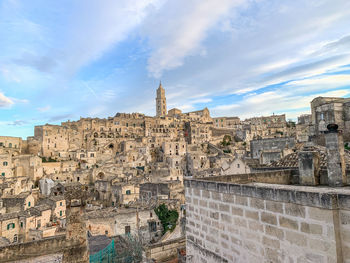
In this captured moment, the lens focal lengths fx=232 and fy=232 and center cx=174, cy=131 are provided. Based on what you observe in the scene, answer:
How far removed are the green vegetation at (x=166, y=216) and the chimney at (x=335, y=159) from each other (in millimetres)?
17138

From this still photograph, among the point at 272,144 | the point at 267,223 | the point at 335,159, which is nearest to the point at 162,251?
the point at 267,223

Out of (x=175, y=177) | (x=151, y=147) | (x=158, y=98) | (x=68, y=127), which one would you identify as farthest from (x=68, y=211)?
(x=158, y=98)

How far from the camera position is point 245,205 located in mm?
4941

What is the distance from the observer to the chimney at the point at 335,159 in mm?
5920

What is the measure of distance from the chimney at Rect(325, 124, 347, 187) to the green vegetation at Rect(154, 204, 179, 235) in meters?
17.1

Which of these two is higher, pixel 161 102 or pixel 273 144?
pixel 161 102

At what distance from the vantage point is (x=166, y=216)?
21.7 m

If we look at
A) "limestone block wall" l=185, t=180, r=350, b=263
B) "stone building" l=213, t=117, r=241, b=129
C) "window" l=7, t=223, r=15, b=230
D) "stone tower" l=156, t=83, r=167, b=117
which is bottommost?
"window" l=7, t=223, r=15, b=230

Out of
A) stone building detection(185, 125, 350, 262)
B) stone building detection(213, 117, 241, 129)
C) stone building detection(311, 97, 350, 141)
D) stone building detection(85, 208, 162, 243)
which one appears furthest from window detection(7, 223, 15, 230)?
stone building detection(213, 117, 241, 129)

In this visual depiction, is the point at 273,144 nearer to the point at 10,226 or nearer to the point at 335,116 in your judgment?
the point at 335,116

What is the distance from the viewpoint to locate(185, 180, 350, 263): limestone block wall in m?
3.42

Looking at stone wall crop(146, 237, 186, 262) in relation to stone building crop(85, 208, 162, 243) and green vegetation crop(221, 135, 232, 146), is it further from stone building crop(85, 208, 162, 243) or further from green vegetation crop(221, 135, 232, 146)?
green vegetation crop(221, 135, 232, 146)

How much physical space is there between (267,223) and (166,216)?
60.6ft

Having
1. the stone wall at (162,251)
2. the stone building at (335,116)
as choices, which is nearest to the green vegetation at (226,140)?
the stone building at (335,116)
